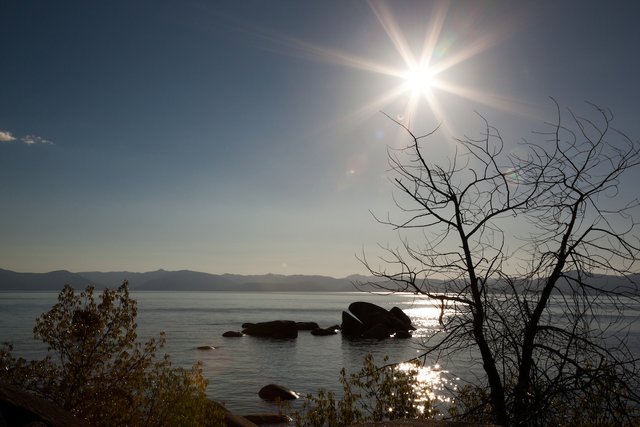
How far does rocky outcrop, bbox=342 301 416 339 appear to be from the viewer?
207 feet

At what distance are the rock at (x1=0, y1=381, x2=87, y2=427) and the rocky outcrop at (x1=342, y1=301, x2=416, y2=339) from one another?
5927cm

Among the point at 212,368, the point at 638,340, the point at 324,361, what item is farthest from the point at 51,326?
the point at 638,340

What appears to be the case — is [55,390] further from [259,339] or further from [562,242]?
[259,339]

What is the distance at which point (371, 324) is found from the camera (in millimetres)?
65250

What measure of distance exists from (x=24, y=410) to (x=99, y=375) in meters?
4.92

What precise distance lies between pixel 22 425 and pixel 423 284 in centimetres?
533

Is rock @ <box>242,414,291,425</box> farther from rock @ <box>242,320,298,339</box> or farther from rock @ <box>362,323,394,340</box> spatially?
rock @ <box>362,323,394,340</box>

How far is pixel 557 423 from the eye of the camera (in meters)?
6.36

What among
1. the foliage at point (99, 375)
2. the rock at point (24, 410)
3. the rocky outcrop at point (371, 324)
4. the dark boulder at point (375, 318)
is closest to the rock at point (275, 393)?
the foliage at point (99, 375)

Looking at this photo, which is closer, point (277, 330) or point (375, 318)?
point (277, 330)

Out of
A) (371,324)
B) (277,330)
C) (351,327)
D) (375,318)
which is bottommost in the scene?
(277,330)

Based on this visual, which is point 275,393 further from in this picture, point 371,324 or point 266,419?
point 371,324

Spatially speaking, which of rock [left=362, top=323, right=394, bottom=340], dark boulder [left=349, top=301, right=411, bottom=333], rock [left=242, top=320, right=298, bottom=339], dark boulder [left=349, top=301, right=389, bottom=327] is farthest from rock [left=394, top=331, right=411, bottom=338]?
rock [left=242, top=320, right=298, bottom=339]

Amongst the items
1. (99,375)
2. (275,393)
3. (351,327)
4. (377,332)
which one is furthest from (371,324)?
(99,375)
